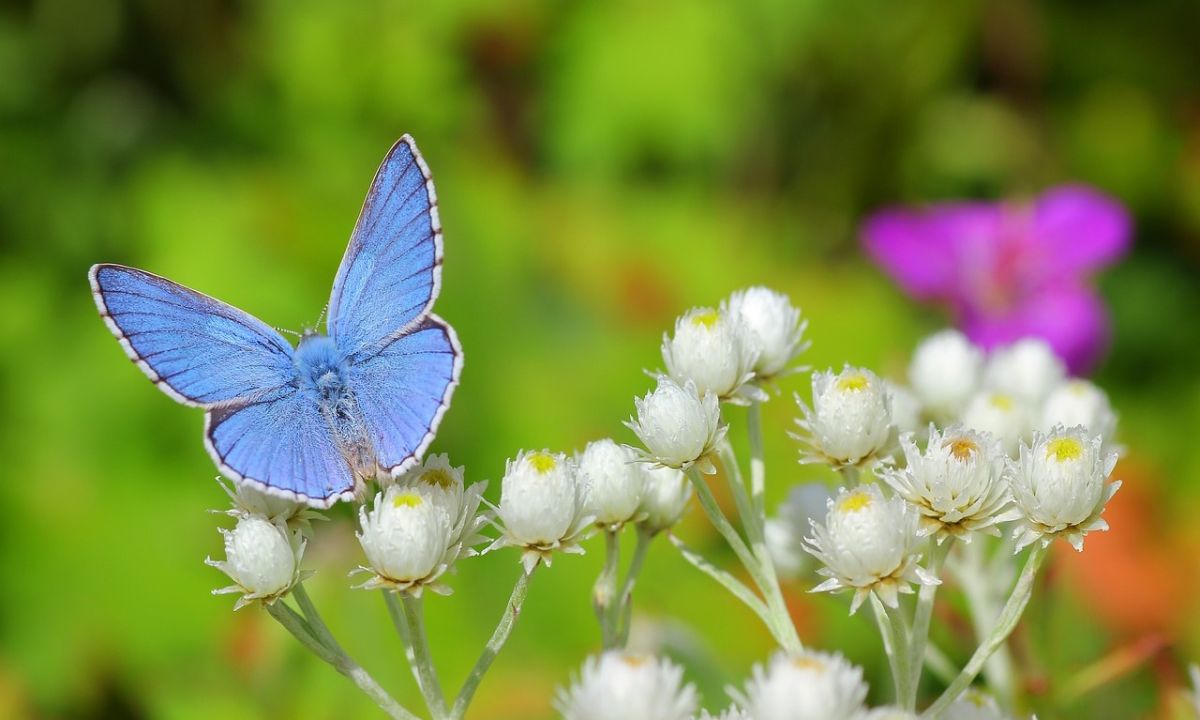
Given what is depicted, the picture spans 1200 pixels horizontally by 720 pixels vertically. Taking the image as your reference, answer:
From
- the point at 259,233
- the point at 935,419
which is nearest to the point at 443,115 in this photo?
the point at 259,233

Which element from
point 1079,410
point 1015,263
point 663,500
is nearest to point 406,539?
point 663,500

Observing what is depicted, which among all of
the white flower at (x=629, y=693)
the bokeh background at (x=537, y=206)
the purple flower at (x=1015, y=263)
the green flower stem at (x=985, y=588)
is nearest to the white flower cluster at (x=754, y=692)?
the white flower at (x=629, y=693)

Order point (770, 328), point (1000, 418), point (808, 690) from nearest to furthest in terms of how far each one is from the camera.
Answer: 1. point (808, 690)
2. point (770, 328)
3. point (1000, 418)

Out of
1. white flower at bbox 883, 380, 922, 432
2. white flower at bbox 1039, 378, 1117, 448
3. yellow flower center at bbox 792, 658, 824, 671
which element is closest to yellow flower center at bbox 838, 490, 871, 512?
yellow flower center at bbox 792, 658, 824, 671

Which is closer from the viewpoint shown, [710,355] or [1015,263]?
[710,355]

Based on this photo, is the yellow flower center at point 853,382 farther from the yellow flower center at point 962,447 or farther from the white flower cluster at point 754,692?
the white flower cluster at point 754,692

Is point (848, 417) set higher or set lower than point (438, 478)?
higher

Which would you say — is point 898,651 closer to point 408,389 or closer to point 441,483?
point 441,483

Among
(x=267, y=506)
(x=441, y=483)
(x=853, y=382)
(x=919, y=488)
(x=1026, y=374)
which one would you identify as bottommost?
(x=267, y=506)
